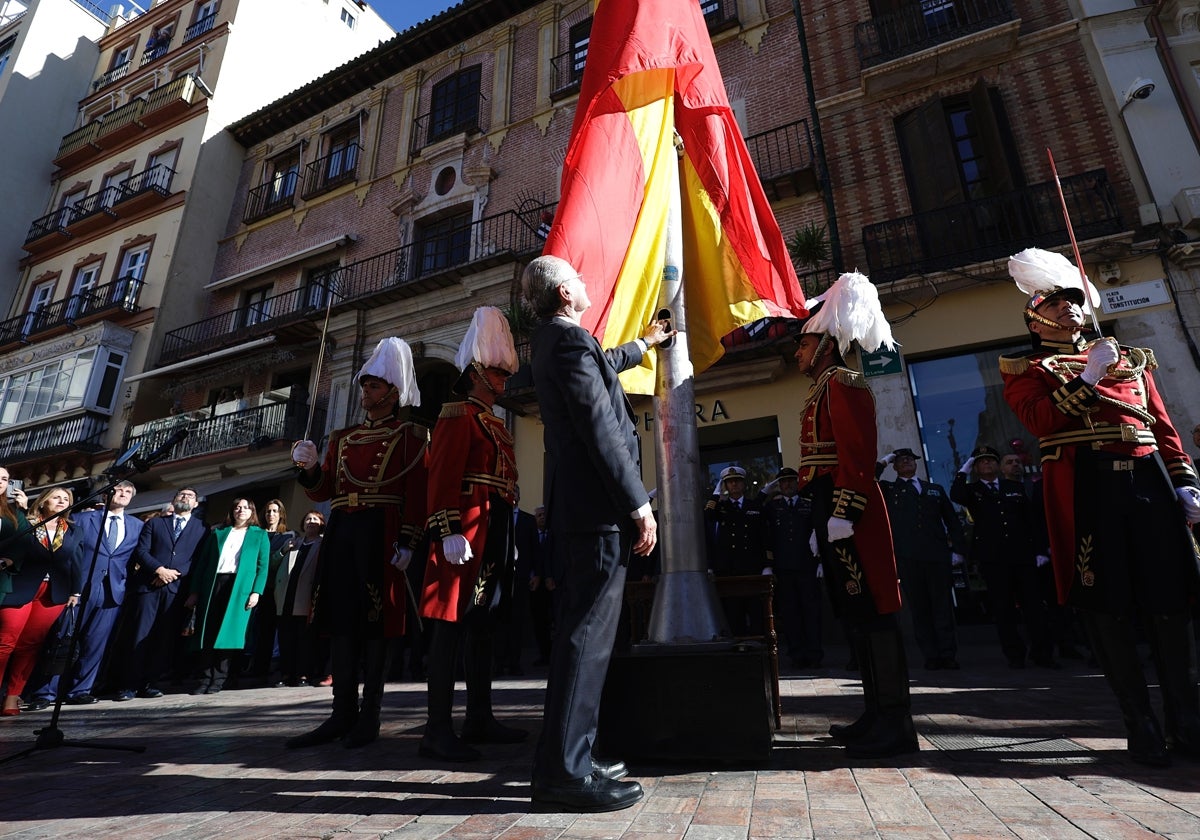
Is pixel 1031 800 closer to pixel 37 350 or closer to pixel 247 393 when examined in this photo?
pixel 247 393

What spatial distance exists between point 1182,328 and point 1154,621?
832 cm

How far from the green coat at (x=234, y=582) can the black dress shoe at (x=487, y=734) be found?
432cm

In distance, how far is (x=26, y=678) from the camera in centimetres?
538

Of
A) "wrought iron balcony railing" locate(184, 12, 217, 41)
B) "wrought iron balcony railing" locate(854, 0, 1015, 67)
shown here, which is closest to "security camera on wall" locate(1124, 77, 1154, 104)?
"wrought iron balcony railing" locate(854, 0, 1015, 67)

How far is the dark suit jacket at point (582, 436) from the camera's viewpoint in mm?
2408

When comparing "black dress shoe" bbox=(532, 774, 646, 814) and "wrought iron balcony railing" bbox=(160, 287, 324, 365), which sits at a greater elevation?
"wrought iron balcony railing" bbox=(160, 287, 324, 365)

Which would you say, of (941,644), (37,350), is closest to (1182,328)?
(941,644)

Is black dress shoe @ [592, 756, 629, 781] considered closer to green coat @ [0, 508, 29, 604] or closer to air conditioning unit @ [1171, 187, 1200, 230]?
green coat @ [0, 508, 29, 604]

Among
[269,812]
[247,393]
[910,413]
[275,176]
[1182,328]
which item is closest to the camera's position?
[269,812]

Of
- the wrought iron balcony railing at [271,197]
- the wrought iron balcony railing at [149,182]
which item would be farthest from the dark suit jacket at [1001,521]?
the wrought iron balcony railing at [149,182]

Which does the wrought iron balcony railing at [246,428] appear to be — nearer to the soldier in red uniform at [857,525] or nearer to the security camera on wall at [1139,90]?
the soldier in red uniform at [857,525]

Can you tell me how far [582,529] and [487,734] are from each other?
5.33 feet

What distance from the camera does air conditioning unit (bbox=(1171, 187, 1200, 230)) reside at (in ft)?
28.9

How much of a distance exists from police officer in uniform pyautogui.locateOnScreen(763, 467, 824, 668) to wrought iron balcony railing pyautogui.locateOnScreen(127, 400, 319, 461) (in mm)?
11812
